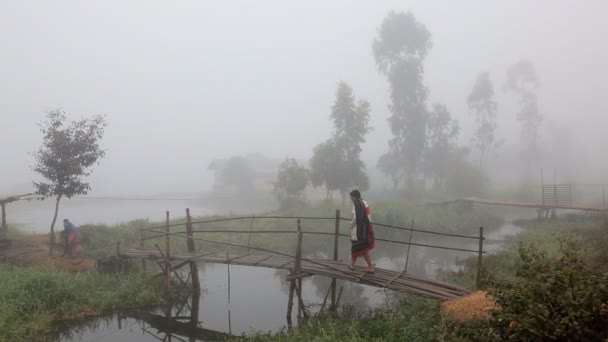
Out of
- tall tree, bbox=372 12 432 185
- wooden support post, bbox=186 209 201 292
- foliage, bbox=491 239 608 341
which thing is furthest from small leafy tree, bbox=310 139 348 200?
foliage, bbox=491 239 608 341

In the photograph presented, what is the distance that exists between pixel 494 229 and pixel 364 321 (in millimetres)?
18220

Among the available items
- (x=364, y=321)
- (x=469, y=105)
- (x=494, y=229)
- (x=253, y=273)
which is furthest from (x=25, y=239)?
(x=469, y=105)

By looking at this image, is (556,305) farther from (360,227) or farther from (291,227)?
(291,227)

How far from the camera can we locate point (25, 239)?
15.6 metres

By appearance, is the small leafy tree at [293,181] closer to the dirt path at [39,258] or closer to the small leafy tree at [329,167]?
the small leafy tree at [329,167]

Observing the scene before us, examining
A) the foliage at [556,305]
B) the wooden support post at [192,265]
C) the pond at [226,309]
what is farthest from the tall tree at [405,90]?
the foliage at [556,305]

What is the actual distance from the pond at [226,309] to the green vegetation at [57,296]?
0.41 m

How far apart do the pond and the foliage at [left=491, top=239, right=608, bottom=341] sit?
21.3ft

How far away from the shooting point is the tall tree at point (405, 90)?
35.9 metres

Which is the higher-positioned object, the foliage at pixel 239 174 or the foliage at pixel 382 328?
the foliage at pixel 239 174

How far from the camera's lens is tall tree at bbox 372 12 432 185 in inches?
1415

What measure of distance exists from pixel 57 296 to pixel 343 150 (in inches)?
Answer: 836

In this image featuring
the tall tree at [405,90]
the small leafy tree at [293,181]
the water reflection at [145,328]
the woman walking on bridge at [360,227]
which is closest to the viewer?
the woman walking on bridge at [360,227]

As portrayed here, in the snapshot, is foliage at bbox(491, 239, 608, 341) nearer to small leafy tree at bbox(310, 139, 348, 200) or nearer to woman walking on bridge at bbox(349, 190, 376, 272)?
woman walking on bridge at bbox(349, 190, 376, 272)
